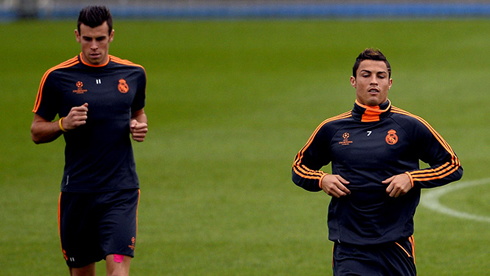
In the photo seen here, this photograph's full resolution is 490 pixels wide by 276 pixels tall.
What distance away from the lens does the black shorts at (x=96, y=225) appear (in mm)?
6008

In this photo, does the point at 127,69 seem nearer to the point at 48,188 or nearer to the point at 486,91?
the point at 48,188

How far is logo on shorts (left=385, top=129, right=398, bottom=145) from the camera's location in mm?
5500

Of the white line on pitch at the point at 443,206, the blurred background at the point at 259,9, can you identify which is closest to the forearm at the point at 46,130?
the white line on pitch at the point at 443,206

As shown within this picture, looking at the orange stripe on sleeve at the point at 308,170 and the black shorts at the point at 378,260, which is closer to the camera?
the black shorts at the point at 378,260

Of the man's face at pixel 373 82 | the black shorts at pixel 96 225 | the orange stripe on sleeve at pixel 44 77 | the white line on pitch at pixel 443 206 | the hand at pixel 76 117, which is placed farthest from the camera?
the white line on pitch at pixel 443 206

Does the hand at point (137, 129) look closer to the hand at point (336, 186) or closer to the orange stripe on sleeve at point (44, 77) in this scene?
the orange stripe on sleeve at point (44, 77)

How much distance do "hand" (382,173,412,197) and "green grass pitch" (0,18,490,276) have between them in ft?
9.47

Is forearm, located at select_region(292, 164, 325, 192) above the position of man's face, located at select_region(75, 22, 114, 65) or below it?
below

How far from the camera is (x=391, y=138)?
5.51 m

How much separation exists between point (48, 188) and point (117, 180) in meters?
5.80

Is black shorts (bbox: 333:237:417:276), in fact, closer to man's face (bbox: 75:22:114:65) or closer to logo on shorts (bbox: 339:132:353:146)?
logo on shorts (bbox: 339:132:353:146)

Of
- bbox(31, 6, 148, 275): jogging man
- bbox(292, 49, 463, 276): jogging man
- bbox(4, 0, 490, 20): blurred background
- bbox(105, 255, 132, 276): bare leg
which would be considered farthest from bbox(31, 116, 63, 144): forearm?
bbox(4, 0, 490, 20): blurred background

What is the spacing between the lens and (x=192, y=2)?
1603 inches

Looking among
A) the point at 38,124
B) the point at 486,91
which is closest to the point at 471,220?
the point at 38,124
